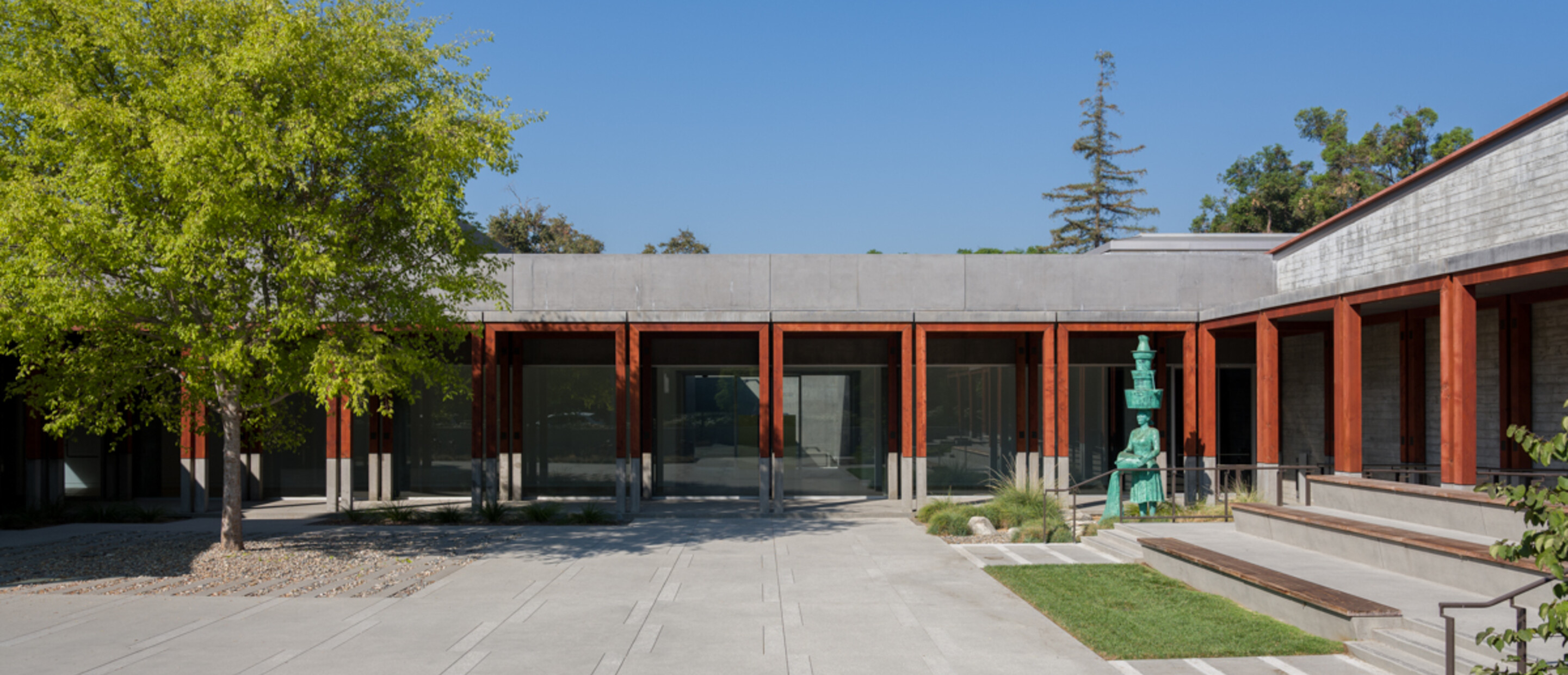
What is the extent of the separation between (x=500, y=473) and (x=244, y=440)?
511 cm

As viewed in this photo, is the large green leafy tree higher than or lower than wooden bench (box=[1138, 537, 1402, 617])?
higher

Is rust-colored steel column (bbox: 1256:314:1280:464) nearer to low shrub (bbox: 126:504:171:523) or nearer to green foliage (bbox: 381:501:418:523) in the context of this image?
green foliage (bbox: 381:501:418:523)

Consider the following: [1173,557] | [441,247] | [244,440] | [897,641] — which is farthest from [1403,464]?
[244,440]

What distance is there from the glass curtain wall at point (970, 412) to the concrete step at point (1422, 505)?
756 centimetres

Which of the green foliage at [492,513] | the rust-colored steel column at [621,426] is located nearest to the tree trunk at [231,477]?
the green foliage at [492,513]

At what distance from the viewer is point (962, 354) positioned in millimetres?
20359

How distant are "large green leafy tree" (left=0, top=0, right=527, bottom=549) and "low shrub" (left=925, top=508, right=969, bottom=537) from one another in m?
7.56

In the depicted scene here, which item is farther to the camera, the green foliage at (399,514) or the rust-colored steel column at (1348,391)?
the green foliage at (399,514)

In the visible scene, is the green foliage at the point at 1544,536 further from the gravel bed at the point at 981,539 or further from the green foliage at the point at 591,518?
the green foliage at the point at 591,518

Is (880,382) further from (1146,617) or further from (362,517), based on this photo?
(1146,617)

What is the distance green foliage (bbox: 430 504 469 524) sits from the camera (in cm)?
1620

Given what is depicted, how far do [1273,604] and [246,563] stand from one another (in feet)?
39.1

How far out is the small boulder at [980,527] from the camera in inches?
577

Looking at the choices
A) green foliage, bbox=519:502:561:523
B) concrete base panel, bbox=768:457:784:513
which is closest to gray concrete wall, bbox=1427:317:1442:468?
concrete base panel, bbox=768:457:784:513
